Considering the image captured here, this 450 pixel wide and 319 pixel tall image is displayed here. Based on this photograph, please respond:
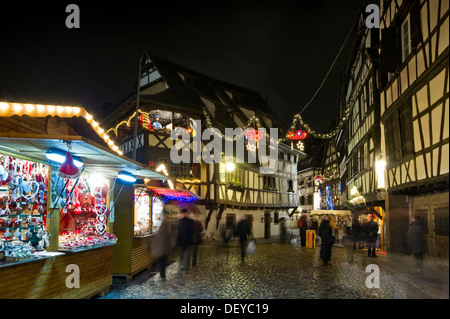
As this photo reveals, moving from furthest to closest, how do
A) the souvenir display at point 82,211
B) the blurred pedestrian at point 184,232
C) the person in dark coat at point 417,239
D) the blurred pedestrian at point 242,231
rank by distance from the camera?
1. the blurred pedestrian at point 242,231
2. the blurred pedestrian at point 184,232
3. the souvenir display at point 82,211
4. the person in dark coat at point 417,239

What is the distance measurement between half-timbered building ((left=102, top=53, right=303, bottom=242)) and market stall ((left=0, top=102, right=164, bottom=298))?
27.2 feet

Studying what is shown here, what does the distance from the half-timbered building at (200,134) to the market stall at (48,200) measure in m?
8.28

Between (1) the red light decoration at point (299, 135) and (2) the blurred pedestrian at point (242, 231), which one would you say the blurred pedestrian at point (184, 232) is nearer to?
(2) the blurred pedestrian at point (242, 231)

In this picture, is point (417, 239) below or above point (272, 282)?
above

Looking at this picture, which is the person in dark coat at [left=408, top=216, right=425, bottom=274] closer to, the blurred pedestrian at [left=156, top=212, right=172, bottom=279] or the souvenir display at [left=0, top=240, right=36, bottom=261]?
the blurred pedestrian at [left=156, top=212, right=172, bottom=279]

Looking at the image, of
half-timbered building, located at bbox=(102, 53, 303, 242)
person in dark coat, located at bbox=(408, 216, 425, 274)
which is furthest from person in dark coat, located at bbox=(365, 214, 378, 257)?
half-timbered building, located at bbox=(102, 53, 303, 242)

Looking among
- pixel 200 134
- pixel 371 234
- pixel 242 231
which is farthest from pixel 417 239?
pixel 200 134

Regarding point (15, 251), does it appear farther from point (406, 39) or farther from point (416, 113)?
point (406, 39)

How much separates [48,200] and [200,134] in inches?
608

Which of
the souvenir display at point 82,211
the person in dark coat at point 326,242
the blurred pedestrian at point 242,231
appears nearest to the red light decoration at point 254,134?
the blurred pedestrian at point 242,231

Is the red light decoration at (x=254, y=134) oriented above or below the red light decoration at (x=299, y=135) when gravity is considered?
above

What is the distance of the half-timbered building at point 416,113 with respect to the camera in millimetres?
9500

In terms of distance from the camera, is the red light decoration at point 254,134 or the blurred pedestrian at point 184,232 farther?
the red light decoration at point 254,134

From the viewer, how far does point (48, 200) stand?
7.50 m
